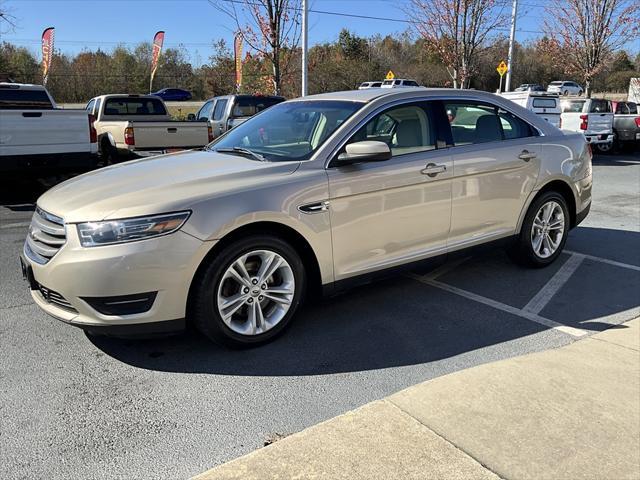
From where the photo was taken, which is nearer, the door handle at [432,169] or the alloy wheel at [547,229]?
the door handle at [432,169]

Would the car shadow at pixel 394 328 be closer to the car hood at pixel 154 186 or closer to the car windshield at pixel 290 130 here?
the car hood at pixel 154 186

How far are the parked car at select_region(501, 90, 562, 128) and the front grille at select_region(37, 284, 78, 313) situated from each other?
48.5ft

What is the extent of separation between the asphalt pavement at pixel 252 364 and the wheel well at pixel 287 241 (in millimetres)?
375

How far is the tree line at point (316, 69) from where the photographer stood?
45.0 meters

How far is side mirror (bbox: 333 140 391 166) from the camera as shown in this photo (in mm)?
3818

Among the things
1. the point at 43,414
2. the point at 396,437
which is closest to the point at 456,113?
the point at 396,437

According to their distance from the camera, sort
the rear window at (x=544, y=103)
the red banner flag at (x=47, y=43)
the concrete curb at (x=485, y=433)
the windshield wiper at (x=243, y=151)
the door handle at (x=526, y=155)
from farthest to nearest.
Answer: the red banner flag at (x=47, y=43) < the rear window at (x=544, y=103) < the door handle at (x=526, y=155) < the windshield wiper at (x=243, y=151) < the concrete curb at (x=485, y=433)

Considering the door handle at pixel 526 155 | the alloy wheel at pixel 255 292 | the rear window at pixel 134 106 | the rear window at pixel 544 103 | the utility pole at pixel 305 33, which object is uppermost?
the utility pole at pixel 305 33

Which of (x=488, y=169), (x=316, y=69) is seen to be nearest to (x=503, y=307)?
(x=488, y=169)

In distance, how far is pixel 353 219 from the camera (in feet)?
13.0

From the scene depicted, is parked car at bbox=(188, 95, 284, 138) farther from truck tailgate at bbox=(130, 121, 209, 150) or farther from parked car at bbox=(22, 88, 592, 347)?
parked car at bbox=(22, 88, 592, 347)

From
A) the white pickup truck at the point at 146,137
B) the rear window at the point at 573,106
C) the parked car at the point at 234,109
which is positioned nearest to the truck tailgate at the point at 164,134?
the white pickup truck at the point at 146,137

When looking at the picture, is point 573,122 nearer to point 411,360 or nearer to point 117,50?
point 411,360

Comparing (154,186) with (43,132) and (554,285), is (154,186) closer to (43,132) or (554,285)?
(554,285)
